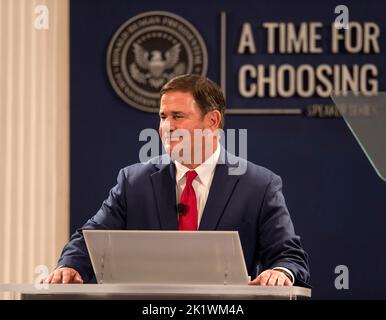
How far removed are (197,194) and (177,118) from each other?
288 mm

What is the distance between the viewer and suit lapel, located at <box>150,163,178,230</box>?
324 centimetres

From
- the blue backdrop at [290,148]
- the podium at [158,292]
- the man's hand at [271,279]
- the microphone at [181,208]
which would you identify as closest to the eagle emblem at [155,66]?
the blue backdrop at [290,148]

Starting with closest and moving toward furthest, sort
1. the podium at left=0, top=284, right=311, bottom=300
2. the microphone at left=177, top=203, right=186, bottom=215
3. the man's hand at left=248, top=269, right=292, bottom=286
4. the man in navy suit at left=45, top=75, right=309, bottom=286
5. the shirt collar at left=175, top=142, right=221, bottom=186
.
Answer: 1. the podium at left=0, top=284, right=311, bottom=300
2. the man's hand at left=248, top=269, right=292, bottom=286
3. the microphone at left=177, top=203, right=186, bottom=215
4. the man in navy suit at left=45, top=75, right=309, bottom=286
5. the shirt collar at left=175, top=142, right=221, bottom=186

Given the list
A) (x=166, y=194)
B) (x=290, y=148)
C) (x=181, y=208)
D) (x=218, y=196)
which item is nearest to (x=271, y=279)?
(x=181, y=208)

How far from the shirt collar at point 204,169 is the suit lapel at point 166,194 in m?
0.02

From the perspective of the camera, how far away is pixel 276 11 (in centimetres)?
534

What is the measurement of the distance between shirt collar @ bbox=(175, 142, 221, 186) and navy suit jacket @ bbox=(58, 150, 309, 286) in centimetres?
2

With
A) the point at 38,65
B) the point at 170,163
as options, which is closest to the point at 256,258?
the point at 170,163

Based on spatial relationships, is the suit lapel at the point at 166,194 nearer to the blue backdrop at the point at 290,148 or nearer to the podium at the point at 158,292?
the podium at the point at 158,292

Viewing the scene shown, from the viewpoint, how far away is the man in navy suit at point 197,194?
10.5 ft

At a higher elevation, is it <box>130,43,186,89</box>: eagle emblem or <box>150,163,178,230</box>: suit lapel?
<box>130,43,186,89</box>: eagle emblem

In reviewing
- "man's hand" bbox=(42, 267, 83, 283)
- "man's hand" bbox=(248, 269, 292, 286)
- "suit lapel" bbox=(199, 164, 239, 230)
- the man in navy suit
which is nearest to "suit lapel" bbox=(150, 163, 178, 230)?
the man in navy suit

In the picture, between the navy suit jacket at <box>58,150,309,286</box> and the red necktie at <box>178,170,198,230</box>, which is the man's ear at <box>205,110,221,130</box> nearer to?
the navy suit jacket at <box>58,150,309,286</box>

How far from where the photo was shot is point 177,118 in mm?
3268
